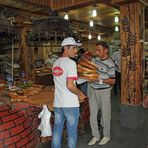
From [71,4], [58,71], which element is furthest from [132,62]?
[58,71]

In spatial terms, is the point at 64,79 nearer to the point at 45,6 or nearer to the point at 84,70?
the point at 84,70

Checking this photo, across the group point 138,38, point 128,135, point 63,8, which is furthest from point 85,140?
point 63,8

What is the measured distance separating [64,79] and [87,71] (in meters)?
0.50

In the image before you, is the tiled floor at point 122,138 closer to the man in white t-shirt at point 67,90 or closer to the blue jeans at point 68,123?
the blue jeans at point 68,123

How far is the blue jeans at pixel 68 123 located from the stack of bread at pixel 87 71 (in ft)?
1.62

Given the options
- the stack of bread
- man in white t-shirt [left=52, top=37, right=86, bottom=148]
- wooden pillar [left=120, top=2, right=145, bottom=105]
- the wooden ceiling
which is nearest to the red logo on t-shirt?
man in white t-shirt [left=52, top=37, right=86, bottom=148]

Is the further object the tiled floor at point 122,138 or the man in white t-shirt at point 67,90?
the tiled floor at point 122,138

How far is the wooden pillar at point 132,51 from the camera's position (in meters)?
4.35

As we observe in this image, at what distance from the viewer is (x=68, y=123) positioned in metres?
3.02

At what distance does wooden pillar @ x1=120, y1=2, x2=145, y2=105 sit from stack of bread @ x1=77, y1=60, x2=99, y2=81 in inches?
49.0

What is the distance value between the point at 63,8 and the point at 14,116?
3325 millimetres

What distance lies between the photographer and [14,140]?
2.43 meters

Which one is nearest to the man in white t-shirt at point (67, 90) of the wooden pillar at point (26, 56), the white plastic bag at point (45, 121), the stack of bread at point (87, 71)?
the white plastic bag at point (45, 121)

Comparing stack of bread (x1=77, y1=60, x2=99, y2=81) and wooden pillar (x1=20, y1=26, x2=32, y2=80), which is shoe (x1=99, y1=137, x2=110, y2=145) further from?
wooden pillar (x1=20, y1=26, x2=32, y2=80)
